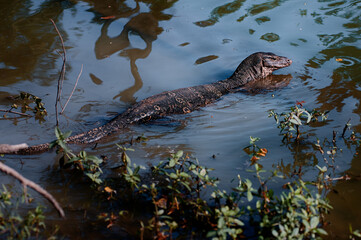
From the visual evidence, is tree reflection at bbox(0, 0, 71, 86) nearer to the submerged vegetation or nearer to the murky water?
the murky water

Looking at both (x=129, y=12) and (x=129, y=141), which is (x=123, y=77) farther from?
(x=129, y=12)

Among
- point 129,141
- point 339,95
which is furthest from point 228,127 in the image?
point 339,95

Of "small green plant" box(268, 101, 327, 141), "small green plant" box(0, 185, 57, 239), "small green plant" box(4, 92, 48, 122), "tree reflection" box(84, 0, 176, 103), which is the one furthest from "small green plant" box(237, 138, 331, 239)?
"tree reflection" box(84, 0, 176, 103)

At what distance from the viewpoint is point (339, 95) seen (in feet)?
19.6

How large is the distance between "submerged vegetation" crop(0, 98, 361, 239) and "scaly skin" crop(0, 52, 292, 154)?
1.22 metres

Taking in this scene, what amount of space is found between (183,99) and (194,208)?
3.38 m

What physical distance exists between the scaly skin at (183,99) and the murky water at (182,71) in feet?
0.71

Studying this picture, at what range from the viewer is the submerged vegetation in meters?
2.75

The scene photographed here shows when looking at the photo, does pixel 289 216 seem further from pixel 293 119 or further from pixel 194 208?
pixel 293 119

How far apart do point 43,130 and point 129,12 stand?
199 inches

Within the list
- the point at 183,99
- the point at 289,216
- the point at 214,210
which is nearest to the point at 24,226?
the point at 214,210

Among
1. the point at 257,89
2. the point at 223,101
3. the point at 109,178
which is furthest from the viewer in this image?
the point at 257,89

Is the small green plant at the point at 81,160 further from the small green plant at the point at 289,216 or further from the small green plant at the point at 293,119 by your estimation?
the small green plant at the point at 293,119

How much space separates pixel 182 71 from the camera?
24.1 ft
